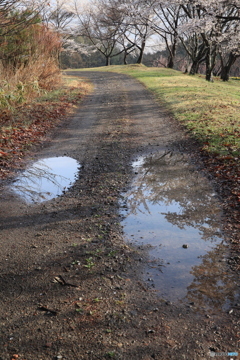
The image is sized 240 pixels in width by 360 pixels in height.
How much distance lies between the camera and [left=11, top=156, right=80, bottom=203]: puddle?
480 cm

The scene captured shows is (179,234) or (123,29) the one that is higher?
(123,29)

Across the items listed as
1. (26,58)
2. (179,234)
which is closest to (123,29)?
(26,58)

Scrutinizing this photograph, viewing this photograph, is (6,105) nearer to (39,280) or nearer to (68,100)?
(68,100)

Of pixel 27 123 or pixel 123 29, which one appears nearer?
pixel 27 123

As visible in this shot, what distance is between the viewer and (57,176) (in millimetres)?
5539

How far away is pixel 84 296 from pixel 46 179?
120 inches

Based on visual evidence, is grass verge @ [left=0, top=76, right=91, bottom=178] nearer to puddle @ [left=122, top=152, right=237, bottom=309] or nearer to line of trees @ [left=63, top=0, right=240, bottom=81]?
puddle @ [left=122, top=152, right=237, bottom=309]

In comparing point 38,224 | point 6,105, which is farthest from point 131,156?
point 6,105

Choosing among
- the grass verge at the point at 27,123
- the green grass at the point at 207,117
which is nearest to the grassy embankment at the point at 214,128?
the green grass at the point at 207,117

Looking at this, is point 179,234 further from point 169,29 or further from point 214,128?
point 169,29

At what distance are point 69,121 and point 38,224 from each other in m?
6.65

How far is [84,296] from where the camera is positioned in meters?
2.69

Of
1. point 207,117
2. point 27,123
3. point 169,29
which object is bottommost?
point 27,123

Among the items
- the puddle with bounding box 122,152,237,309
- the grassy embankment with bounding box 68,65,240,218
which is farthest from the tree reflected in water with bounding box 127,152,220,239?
the grassy embankment with bounding box 68,65,240,218
